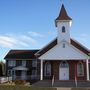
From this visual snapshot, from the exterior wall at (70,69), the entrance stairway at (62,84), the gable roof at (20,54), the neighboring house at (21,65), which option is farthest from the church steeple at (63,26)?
the gable roof at (20,54)

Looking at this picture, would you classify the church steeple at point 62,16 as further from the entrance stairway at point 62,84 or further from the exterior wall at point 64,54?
the entrance stairway at point 62,84

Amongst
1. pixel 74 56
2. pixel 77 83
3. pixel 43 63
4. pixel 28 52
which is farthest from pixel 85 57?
pixel 28 52

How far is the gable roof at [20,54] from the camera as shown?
63500mm

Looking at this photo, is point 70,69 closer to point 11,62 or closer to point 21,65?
point 21,65

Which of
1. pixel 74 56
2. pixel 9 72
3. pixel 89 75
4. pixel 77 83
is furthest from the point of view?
pixel 9 72

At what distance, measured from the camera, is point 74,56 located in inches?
1912

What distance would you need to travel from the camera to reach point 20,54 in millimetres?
64938

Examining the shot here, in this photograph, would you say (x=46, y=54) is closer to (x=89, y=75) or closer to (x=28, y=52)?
(x=89, y=75)

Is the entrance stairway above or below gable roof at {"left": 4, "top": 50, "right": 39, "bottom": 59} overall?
below

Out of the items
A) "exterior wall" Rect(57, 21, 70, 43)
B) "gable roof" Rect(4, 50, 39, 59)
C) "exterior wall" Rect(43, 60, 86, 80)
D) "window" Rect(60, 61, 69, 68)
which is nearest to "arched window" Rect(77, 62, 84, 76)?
"exterior wall" Rect(43, 60, 86, 80)

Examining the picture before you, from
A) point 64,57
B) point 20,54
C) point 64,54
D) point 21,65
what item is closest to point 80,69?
point 64,57

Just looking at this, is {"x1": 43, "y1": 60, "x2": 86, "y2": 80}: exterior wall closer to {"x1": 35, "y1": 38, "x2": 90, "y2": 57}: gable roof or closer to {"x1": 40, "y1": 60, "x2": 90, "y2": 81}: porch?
{"x1": 40, "y1": 60, "x2": 90, "y2": 81}: porch

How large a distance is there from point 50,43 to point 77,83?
37.2ft

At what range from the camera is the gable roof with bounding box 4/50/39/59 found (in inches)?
2500
